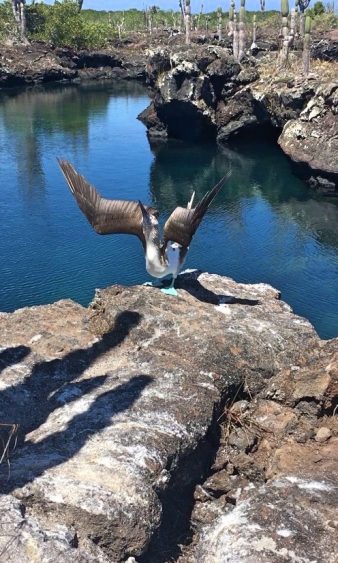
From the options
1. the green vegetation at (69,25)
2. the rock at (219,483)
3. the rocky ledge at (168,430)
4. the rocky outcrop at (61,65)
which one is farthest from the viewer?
the green vegetation at (69,25)

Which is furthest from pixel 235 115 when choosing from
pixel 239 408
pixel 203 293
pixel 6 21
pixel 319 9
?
pixel 6 21

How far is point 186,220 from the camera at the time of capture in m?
16.1

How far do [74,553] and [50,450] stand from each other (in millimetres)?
2625

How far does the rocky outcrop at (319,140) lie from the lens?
4341 cm

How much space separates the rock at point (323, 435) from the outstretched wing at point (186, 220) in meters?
6.05

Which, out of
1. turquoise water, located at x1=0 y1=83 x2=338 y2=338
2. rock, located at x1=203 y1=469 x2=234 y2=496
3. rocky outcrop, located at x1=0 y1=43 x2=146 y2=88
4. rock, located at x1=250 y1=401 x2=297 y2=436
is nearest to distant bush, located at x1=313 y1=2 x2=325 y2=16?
rocky outcrop, located at x1=0 y1=43 x2=146 y2=88

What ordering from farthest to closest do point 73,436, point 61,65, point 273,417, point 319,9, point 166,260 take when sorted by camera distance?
point 319,9 < point 61,65 < point 166,260 < point 273,417 < point 73,436

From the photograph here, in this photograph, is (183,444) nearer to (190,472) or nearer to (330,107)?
(190,472)

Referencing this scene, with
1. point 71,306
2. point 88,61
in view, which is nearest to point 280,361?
point 71,306

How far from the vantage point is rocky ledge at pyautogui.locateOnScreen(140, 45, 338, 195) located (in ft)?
160

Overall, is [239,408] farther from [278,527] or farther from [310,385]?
[278,527]

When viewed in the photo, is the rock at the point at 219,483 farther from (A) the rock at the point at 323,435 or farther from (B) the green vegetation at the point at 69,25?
(B) the green vegetation at the point at 69,25

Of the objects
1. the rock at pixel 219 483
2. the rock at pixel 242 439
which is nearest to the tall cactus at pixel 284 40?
the rock at pixel 242 439

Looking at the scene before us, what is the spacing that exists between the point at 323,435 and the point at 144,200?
31067 millimetres
